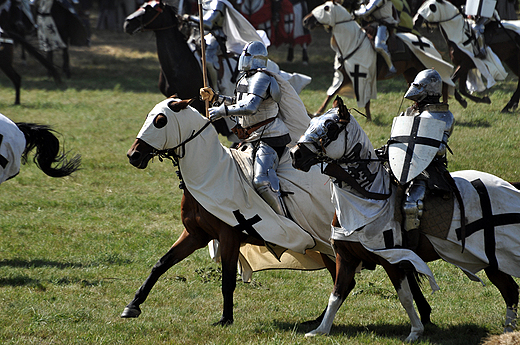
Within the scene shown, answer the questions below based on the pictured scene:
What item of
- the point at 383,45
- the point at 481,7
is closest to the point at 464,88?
the point at 481,7

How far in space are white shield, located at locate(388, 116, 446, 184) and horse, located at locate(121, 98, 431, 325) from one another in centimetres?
96

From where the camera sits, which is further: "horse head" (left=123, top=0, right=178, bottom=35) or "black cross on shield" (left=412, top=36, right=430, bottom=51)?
"black cross on shield" (left=412, top=36, right=430, bottom=51)

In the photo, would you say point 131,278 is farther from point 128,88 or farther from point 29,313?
point 128,88

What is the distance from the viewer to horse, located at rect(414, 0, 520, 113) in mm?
13281

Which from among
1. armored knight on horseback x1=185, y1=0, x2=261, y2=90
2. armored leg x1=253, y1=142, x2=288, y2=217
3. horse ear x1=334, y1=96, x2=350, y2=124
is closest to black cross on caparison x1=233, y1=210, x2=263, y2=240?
armored leg x1=253, y1=142, x2=288, y2=217

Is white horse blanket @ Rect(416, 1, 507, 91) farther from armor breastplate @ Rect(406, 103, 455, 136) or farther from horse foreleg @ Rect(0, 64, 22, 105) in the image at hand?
horse foreleg @ Rect(0, 64, 22, 105)

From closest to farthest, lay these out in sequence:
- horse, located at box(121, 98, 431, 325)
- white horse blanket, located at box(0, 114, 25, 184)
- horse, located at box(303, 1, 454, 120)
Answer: horse, located at box(121, 98, 431, 325) < white horse blanket, located at box(0, 114, 25, 184) < horse, located at box(303, 1, 454, 120)

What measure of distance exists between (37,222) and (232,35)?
14.3 ft

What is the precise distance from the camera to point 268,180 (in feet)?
18.7

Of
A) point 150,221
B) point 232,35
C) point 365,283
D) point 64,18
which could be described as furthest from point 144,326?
point 64,18

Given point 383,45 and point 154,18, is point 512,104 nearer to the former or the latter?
point 383,45

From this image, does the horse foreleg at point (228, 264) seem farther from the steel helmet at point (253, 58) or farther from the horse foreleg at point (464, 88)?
the horse foreleg at point (464, 88)

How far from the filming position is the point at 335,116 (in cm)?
486

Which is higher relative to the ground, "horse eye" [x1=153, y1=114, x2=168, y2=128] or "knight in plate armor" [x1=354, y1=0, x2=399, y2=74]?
"knight in plate armor" [x1=354, y1=0, x2=399, y2=74]
